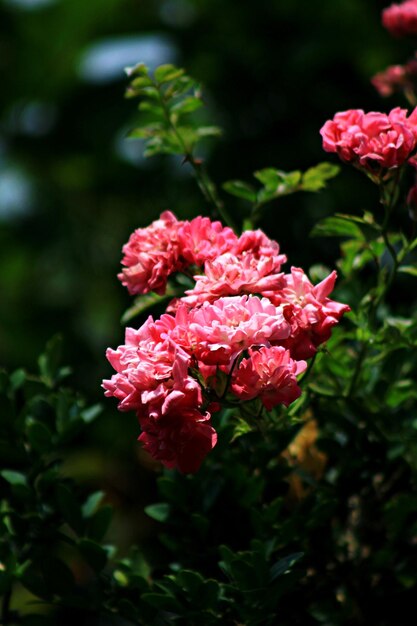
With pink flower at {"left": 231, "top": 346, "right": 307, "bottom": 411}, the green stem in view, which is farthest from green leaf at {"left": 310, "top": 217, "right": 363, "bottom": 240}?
pink flower at {"left": 231, "top": 346, "right": 307, "bottom": 411}

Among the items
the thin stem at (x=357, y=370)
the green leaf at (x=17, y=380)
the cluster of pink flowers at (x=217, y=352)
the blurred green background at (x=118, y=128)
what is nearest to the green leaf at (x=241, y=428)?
the cluster of pink flowers at (x=217, y=352)

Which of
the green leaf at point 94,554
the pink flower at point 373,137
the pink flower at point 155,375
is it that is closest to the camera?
the pink flower at point 155,375

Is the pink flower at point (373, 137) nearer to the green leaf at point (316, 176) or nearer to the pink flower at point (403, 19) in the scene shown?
the green leaf at point (316, 176)

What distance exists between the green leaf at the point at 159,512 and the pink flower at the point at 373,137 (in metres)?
0.35

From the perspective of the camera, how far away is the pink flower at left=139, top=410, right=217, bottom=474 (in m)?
0.60

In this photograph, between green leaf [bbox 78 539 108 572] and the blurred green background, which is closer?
green leaf [bbox 78 539 108 572]

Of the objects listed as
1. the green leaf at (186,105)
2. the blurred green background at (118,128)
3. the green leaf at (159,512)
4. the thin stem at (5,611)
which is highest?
the green leaf at (186,105)

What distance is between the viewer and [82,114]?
10.4ft

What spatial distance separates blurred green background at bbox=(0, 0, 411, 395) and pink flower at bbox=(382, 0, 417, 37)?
11.7 inches

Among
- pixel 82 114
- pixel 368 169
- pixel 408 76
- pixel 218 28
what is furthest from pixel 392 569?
pixel 82 114

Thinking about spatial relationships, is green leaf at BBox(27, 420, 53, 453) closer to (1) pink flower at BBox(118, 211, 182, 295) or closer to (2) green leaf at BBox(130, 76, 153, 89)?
(1) pink flower at BBox(118, 211, 182, 295)

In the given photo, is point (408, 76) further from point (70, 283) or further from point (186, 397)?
point (70, 283)

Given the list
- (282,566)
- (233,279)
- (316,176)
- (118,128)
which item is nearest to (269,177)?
(316,176)

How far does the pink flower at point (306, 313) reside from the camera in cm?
65
